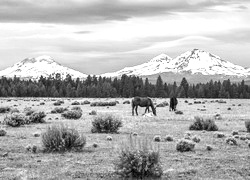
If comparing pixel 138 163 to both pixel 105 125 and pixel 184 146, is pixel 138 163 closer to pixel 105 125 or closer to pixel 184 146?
pixel 184 146

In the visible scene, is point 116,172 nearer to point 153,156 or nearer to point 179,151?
point 153,156

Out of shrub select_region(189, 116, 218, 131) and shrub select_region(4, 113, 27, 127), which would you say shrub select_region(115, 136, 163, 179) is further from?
shrub select_region(4, 113, 27, 127)

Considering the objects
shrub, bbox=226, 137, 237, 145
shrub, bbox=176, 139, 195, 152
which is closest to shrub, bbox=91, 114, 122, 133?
shrub, bbox=226, 137, 237, 145

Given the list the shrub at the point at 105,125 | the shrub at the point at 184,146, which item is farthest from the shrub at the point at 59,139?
the shrub at the point at 105,125

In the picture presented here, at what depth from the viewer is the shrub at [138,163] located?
44.7 ft

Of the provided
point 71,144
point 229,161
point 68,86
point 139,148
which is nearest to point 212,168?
point 229,161

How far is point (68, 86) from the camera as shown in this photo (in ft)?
500

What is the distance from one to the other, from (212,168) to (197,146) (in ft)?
17.5

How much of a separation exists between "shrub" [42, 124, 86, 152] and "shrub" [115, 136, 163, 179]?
508 centimetres

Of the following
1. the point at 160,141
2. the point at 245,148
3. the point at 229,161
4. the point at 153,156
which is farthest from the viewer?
the point at 160,141

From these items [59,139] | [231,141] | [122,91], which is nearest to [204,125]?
[231,141]

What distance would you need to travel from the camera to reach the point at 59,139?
1859 centimetres

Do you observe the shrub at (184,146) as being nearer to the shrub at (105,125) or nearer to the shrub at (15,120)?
the shrub at (105,125)

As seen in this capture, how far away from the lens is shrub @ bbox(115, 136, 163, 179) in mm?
13617
